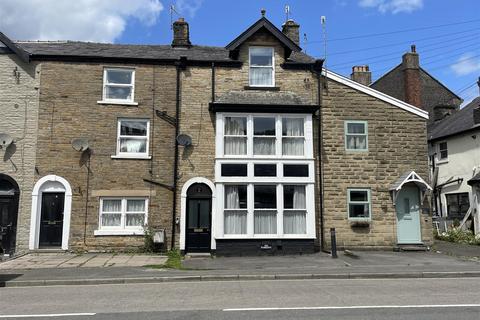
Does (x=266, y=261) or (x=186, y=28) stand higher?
(x=186, y=28)

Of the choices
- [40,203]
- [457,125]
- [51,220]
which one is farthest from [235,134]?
[457,125]

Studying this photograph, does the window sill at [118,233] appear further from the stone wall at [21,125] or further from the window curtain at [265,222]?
the window curtain at [265,222]

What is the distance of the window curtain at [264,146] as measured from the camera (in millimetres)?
19281

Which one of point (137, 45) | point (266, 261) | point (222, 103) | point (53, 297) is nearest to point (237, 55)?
point (222, 103)

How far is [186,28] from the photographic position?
22.2m

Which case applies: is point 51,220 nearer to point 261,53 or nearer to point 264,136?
point 264,136

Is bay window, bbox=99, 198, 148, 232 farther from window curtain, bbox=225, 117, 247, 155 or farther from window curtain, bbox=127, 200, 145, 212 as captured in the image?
window curtain, bbox=225, 117, 247, 155

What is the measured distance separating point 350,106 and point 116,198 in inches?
425

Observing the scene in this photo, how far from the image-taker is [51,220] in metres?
18.6

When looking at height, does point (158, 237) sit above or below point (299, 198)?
below

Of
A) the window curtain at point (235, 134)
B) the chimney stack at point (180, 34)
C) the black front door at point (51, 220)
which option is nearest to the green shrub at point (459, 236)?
the window curtain at point (235, 134)

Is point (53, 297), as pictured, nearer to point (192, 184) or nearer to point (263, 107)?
point (192, 184)

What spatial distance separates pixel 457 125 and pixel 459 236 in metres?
8.21

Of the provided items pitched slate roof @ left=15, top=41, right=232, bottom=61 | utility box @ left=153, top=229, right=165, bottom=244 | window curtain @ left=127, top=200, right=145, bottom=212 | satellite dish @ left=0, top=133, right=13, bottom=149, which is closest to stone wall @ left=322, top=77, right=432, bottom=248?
pitched slate roof @ left=15, top=41, right=232, bottom=61
